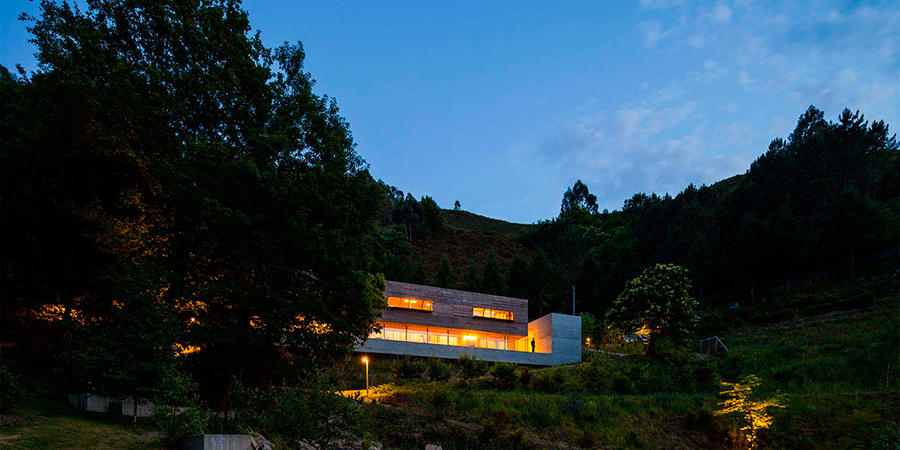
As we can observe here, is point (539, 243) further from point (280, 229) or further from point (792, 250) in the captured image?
point (280, 229)

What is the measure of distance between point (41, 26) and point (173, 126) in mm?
4731

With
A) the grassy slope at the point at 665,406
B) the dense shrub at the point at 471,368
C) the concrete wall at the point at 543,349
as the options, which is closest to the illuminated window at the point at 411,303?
the concrete wall at the point at 543,349

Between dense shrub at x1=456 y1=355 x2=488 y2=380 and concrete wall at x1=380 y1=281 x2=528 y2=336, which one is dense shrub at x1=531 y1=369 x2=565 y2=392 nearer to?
dense shrub at x1=456 y1=355 x2=488 y2=380

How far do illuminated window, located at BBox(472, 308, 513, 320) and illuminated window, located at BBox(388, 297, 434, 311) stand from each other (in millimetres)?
4312

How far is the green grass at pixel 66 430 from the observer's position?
330 inches

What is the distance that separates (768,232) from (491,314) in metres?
33.2

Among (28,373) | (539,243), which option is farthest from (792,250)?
(28,373)

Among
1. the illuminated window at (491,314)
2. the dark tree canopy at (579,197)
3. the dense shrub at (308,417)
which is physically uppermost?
the dark tree canopy at (579,197)

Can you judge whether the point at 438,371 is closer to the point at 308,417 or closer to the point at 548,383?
the point at 548,383

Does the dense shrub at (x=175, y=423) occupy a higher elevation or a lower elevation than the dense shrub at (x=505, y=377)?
higher

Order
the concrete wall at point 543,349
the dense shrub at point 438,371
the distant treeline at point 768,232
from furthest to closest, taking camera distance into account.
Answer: the distant treeline at point 768,232 → the concrete wall at point 543,349 → the dense shrub at point 438,371

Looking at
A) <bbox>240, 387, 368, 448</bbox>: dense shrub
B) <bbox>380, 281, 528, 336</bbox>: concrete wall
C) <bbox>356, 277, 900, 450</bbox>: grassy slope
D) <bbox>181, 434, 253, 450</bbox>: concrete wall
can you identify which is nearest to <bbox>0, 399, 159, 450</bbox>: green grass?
<bbox>181, 434, 253, 450</bbox>: concrete wall

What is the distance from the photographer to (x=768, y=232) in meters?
50.3

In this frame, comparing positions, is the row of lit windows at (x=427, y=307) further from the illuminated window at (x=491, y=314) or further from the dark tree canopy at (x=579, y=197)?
the dark tree canopy at (x=579, y=197)
